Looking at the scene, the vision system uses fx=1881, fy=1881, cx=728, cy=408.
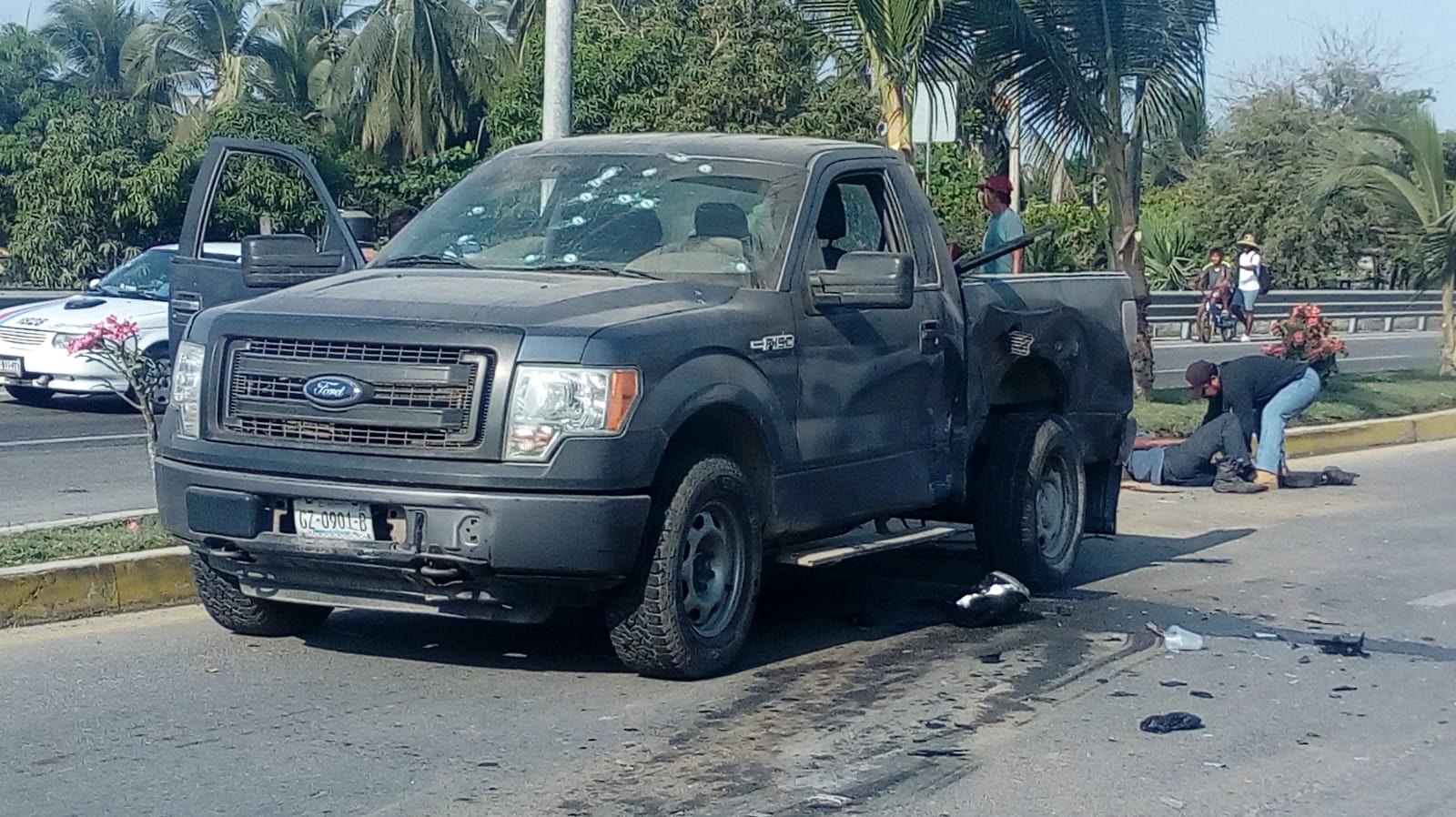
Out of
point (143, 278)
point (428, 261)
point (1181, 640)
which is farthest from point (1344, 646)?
point (143, 278)

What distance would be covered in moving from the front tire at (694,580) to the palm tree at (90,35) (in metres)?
58.3

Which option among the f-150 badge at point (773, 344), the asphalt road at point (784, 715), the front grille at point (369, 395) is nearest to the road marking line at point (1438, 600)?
the asphalt road at point (784, 715)

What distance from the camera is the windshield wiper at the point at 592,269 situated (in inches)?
269

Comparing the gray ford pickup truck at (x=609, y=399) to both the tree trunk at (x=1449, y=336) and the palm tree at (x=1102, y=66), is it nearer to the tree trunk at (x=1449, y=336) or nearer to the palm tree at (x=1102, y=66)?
the palm tree at (x=1102, y=66)

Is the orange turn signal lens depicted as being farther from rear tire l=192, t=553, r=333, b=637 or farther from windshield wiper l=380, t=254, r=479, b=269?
rear tire l=192, t=553, r=333, b=637

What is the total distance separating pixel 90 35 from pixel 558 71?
54123mm

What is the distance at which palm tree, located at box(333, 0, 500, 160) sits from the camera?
147 ft

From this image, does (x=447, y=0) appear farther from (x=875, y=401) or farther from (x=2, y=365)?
(x=875, y=401)

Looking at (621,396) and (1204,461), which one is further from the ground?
(621,396)

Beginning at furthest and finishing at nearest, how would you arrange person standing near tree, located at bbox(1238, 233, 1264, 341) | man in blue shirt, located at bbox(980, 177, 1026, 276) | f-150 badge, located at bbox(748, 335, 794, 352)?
person standing near tree, located at bbox(1238, 233, 1264, 341)
man in blue shirt, located at bbox(980, 177, 1026, 276)
f-150 badge, located at bbox(748, 335, 794, 352)

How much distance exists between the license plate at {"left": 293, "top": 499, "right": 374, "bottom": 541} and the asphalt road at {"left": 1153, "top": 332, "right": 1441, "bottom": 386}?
1742 centimetres

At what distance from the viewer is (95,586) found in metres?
7.47

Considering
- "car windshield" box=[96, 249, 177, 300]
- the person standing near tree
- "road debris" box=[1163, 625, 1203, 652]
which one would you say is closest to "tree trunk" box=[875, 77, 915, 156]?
"car windshield" box=[96, 249, 177, 300]

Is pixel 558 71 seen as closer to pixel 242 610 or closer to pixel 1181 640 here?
pixel 242 610
